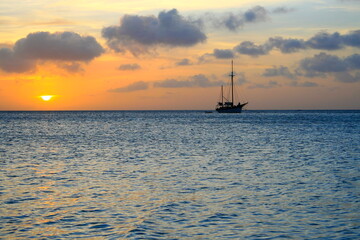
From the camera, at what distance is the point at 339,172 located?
2694 cm

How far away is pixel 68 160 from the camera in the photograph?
3475 cm

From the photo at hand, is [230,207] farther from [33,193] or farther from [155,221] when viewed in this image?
[33,193]

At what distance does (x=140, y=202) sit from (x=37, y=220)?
173 inches

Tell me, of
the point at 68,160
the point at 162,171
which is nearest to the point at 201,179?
the point at 162,171

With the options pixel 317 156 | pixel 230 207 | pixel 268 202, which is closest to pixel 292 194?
pixel 268 202

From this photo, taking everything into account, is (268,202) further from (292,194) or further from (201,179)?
(201,179)

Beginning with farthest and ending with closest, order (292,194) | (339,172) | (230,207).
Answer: (339,172), (292,194), (230,207)

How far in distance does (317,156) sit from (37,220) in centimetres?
2764

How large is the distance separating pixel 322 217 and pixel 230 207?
3491 millimetres

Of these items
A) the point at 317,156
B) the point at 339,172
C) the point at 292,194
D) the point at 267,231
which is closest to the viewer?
the point at 267,231

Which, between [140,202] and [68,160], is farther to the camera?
[68,160]

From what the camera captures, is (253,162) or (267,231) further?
(253,162)

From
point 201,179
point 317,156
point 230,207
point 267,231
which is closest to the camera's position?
point 267,231

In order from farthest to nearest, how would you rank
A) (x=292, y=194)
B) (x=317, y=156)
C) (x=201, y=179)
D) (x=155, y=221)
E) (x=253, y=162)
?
(x=317, y=156) → (x=253, y=162) → (x=201, y=179) → (x=292, y=194) → (x=155, y=221)
